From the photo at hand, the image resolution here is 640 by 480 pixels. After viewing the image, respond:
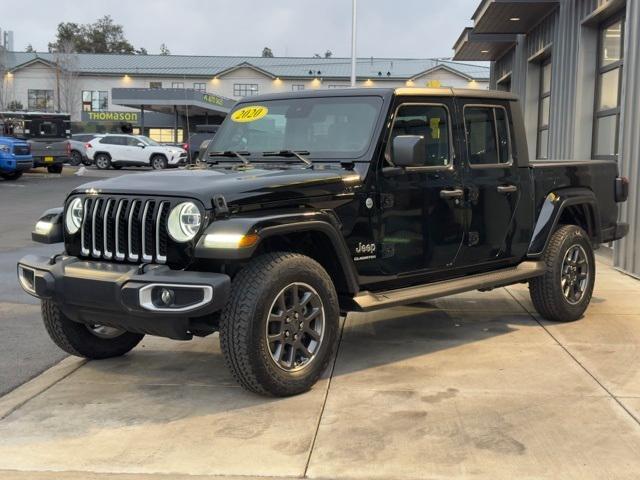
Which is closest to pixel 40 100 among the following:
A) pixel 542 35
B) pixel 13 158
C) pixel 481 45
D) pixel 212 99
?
pixel 212 99

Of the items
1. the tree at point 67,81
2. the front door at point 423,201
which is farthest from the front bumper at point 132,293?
the tree at point 67,81

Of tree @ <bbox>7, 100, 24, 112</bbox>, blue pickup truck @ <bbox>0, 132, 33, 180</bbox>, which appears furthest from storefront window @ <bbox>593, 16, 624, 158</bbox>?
tree @ <bbox>7, 100, 24, 112</bbox>

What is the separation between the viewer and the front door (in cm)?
490

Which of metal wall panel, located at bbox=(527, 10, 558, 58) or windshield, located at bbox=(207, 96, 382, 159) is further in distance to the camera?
metal wall panel, located at bbox=(527, 10, 558, 58)

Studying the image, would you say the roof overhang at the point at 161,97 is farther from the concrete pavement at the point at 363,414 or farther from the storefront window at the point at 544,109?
the concrete pavement at the point at 363,414

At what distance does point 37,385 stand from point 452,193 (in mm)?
3222

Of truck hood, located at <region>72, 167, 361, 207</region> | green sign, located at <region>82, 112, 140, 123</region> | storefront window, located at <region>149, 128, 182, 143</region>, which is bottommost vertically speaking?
truck hood, located at <region>72, 167, 361, 207</region>

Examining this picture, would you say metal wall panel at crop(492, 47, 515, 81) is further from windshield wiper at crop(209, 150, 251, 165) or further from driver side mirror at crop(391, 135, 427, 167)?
driver side mirror at crop(391, 135, 427, 167)

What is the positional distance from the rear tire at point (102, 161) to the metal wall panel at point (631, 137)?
2908 centimetres

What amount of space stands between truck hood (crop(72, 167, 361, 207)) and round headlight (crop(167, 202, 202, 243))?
0.07 meters

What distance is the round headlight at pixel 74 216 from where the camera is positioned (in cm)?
452

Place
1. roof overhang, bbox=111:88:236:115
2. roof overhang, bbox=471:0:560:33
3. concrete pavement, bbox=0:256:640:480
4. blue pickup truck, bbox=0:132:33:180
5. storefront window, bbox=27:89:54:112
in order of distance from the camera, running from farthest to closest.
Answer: storefront window, bbox=27:89:54:112 < roof overhang, bbox=111:88:236:115 < blue pickup truck, bbox=0:132:33:180 < roof overhang, bbox=471:0:560:33 < concrete pavement, bbox=0:256:640:480

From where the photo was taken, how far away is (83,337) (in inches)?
199

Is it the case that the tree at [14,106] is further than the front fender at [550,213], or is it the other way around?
the tree at [14,106]
